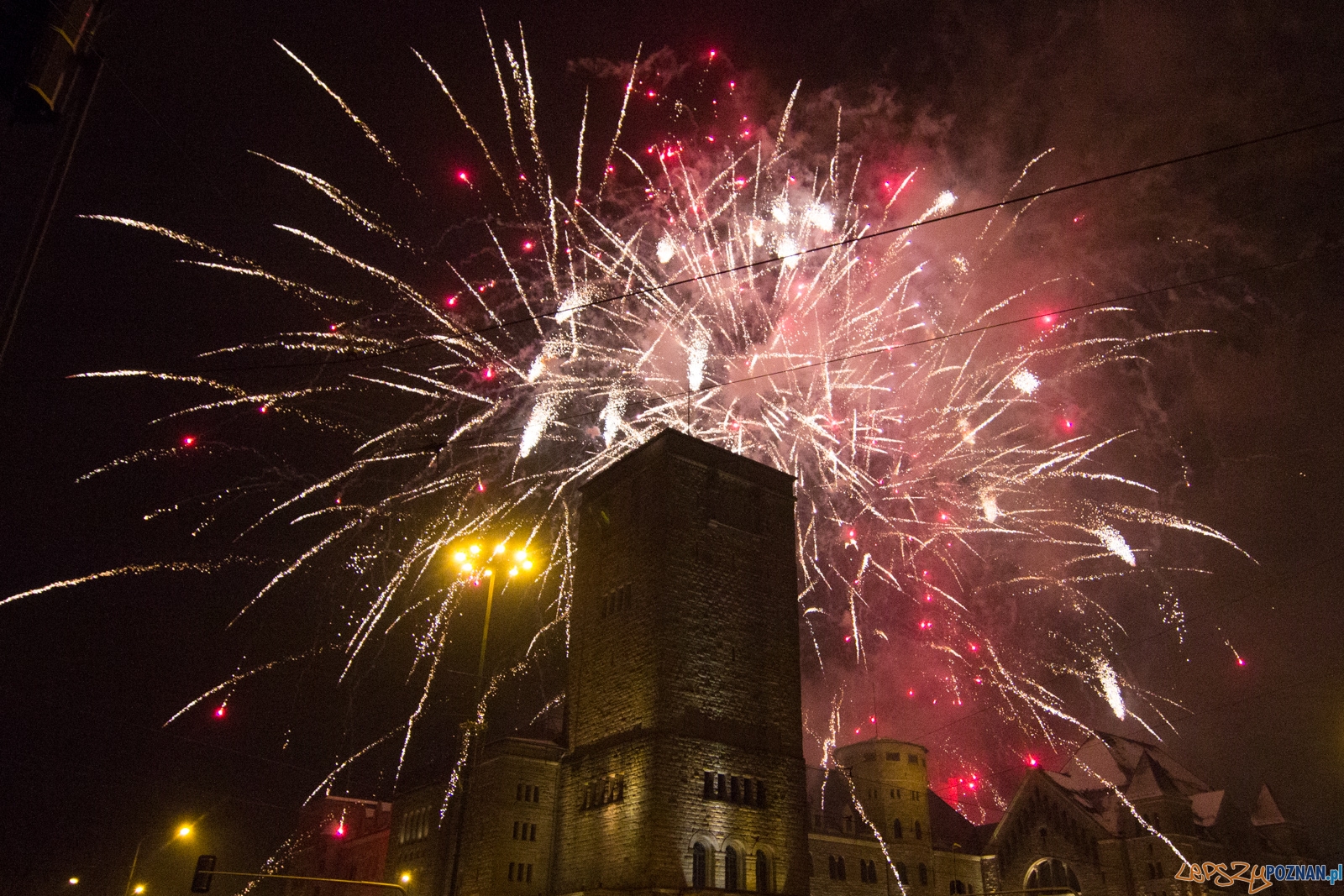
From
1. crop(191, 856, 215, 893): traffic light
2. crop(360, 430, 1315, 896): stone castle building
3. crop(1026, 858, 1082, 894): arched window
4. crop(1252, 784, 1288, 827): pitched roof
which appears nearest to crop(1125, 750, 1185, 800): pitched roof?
crop(1026, 858, 1082, 894): arched window

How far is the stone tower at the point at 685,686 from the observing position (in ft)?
94.5

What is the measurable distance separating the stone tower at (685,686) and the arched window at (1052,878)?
2795cm

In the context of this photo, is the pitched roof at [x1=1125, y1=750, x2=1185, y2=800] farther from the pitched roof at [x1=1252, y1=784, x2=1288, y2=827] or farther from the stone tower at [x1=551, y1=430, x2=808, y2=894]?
the stone tower at [x1=551, y1=430, x2=808, y2=894]

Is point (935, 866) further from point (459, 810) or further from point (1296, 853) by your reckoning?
point (459, 810)

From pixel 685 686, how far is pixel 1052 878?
111 feet

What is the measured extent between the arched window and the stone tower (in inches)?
1100

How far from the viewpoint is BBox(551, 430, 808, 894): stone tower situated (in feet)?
94.5

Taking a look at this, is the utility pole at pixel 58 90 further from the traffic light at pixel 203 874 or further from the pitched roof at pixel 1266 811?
the pitched roof at pixel 1266 811

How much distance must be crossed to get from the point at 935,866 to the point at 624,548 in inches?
1297

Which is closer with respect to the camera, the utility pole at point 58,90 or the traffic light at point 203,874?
the utility pole at point 58,90

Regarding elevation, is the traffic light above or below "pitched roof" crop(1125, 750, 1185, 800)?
below

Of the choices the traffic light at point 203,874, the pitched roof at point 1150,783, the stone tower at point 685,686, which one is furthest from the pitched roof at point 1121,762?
the traffic light at point 203,874

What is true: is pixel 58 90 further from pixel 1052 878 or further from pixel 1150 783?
pixel 1150 783

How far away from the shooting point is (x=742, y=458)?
120 feet
